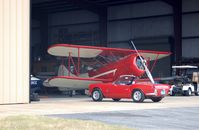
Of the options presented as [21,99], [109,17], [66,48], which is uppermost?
[109,17]

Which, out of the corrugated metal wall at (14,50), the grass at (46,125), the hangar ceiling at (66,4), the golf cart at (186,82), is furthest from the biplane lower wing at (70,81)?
the grass at (46,125)

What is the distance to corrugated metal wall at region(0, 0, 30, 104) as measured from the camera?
18.7m

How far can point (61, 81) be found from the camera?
26375 millimetres

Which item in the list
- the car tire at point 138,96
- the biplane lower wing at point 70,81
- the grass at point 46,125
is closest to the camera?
the grass at point 46,125

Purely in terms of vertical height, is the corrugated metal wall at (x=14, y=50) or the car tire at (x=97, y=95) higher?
the corrugated metal wall at (x=14, y=50)

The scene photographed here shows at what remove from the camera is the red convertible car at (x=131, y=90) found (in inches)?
845

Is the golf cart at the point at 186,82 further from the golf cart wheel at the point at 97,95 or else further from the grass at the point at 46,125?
the grass at the point at 46,125

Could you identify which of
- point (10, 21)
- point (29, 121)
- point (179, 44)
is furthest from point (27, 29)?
point (179, 44)

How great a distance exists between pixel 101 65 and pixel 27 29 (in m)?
11.9

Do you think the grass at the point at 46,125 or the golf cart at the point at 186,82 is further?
the golf cart at the point at 186,82

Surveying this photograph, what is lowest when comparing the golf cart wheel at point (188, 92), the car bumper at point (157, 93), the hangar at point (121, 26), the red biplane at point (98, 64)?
the golf cart wheel at point (188, 92)

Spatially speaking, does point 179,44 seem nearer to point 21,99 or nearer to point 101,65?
point 101,65

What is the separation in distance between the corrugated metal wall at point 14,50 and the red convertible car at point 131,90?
4875mm

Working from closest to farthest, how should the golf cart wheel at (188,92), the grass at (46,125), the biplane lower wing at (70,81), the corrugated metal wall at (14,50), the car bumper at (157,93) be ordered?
the grass at (46,125)
the corrugated metal wall at (14,50)
the car bumper at (157,93)
the biplane lower wing at (70,81)
the golf cart wheel at (188,92)
